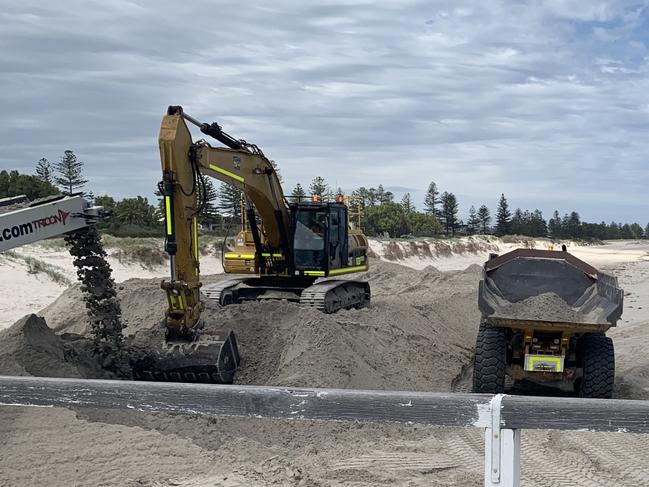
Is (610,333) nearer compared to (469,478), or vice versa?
(469,478)

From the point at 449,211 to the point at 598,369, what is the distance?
94.9 metres

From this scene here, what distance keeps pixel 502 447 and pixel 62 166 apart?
186 ft

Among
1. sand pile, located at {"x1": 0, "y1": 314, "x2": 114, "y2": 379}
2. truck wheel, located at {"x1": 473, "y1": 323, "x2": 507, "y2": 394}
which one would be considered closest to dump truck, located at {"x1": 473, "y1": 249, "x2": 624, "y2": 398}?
truck wheel, located at {"x1": 473, "y1": 323, "x2": 507, "y2": 394}

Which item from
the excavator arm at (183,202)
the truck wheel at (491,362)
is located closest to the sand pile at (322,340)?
the excavator arm at (183,202)

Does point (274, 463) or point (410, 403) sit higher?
point (410, 403)

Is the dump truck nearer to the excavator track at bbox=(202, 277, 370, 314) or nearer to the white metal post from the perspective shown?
the excavator track at bbox=(202, 277, 370, 314)

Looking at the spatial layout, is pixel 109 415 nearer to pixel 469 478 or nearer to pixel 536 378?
pixel 469 478

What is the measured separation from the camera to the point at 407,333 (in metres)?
11.8

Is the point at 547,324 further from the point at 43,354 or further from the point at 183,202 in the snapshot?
the point at 43,354

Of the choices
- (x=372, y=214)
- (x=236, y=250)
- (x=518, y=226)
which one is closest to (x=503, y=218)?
(x=518, y=226)

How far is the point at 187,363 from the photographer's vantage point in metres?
8.45

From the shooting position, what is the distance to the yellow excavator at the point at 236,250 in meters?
8.47

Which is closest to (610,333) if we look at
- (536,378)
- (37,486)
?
(536,378)

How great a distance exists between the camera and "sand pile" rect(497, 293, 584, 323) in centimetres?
780
